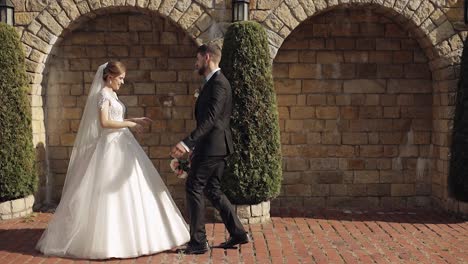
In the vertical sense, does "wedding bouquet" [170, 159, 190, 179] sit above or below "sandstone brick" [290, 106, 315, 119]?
below

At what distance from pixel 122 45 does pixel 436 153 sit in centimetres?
496

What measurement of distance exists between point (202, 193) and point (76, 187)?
1280 millimetres

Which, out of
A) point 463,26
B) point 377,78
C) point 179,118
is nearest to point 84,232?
point 179,118

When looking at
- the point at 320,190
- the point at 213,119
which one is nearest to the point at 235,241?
the point at 213,119

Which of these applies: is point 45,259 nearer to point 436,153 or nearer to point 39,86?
point 39,86

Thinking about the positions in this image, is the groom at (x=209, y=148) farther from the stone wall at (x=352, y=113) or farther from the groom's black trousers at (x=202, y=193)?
the stone wall at (x=352, y=113)

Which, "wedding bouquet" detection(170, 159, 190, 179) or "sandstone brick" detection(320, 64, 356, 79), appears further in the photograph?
"sandstone brick" detection(320, 64, 356, 79)

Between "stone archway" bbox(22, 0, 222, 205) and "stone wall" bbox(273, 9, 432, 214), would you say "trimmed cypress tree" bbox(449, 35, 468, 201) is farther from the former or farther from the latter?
"stone archway" bbox(22, 0, 222, 205)

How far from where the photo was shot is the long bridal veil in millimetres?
4979

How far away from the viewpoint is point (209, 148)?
4.92 metres

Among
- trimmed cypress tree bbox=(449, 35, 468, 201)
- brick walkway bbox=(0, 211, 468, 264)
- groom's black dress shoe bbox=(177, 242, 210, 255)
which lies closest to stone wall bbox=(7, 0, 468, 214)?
trimmed cypress tree bbox=(449, 35, 468, 201)

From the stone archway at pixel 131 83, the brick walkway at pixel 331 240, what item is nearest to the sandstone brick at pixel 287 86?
the stone archway at pixel 131 83

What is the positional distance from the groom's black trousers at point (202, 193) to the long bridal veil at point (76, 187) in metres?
1.02

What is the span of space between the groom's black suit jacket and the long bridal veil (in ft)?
3.45
